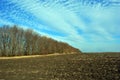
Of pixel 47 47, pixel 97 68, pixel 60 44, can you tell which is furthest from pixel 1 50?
pixel 97 68

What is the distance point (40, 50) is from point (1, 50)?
44.4 feet

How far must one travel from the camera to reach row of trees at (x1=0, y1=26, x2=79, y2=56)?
238ft

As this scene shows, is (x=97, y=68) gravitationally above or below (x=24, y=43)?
below

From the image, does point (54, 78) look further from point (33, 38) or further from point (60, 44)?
point (60, 44)

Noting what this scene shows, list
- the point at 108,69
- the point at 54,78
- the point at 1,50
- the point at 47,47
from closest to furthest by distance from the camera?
the point at 54,78 → the point at 108,69 → the point at 1,50 → the point at 47,47

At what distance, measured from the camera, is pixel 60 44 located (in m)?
89.2

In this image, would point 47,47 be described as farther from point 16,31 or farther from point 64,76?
point 64,76

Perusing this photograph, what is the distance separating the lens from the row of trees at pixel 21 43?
238 ft

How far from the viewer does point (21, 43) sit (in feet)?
250

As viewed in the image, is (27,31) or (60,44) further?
(60,44)

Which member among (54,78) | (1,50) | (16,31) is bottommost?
(54,78)

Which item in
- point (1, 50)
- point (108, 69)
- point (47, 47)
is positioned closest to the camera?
point (108, 69)

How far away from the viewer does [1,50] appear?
70812 mm

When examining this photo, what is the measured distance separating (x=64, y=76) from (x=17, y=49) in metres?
54.2
